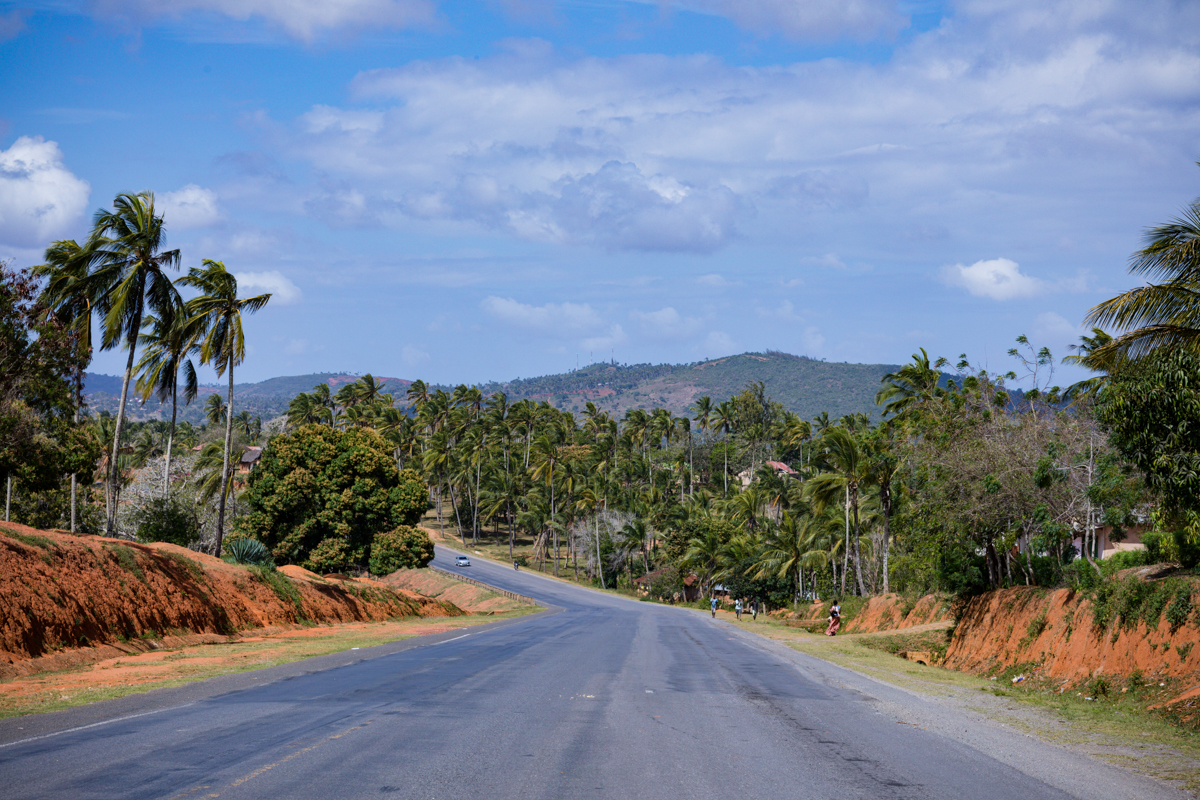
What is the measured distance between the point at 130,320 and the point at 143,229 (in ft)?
11.0

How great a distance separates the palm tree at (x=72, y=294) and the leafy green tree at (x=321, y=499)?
45.4 ft

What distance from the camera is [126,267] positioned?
3092cm

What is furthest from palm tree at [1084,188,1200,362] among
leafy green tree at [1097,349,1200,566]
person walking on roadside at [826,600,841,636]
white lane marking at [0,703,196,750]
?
person walking on roadside at [826,600,841,636]

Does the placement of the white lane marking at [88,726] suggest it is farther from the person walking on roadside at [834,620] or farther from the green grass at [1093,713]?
the person walking on roadside at [834,620]

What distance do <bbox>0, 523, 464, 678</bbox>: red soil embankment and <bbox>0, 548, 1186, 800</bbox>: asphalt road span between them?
6.11 metres

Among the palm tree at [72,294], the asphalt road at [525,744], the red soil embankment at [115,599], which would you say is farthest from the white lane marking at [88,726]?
the palm tree at [72,294]

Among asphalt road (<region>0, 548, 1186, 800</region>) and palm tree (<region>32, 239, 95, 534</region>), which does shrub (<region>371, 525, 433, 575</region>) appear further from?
asphalt road (<region>0, 548, 1186, 800</region>)

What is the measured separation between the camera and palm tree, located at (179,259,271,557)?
118ft

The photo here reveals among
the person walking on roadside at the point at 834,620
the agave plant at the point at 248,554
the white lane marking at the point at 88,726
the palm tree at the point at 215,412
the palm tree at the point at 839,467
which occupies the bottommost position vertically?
the person walking on roadside at the point at 834,620

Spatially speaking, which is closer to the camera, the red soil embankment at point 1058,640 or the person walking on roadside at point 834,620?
the red soil embankment at point 1058,640

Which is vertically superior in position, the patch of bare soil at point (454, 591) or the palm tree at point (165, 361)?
the palm tree at point (165, 361)

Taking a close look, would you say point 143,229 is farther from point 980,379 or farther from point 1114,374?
point 980,379

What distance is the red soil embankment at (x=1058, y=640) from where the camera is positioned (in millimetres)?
15945

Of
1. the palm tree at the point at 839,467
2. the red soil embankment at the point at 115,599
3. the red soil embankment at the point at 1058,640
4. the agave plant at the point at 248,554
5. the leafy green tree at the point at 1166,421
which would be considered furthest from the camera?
the palm tree at the point at 839,467
